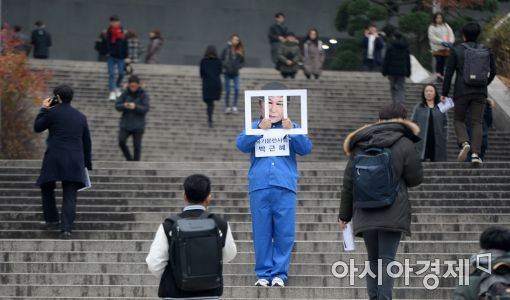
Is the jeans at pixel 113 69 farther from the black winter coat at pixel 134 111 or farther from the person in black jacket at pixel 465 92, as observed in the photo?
the person in black jacket at pixel 465 92

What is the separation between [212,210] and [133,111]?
4137mm

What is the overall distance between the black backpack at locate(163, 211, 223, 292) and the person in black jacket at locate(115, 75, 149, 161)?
1081 centimetres

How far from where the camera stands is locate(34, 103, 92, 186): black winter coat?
13938mm

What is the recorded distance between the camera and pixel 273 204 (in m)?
12.0

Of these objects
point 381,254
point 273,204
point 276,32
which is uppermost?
point 276,32

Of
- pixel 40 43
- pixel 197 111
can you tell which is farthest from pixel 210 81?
pixel 40 43

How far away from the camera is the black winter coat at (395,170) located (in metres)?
9.93

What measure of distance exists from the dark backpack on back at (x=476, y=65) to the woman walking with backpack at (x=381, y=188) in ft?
20.5

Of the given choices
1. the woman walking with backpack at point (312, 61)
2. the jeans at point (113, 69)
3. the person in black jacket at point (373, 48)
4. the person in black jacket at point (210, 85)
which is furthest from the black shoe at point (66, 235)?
the person in black jacket at point (373, 48)

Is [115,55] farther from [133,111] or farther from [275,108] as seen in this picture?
[275,108]

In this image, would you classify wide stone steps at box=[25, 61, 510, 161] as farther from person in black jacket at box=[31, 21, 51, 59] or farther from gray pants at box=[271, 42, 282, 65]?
person in black jacket at box=[31, 21, 51, 59]

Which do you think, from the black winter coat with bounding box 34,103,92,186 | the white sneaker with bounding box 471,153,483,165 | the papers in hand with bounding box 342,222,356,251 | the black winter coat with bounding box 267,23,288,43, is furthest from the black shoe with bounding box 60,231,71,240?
the black winter coat with bounding box 267,23,288,43

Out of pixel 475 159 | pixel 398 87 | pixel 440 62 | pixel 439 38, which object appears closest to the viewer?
pixel 475 159

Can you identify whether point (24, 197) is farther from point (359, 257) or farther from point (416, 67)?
point (416, 67)
